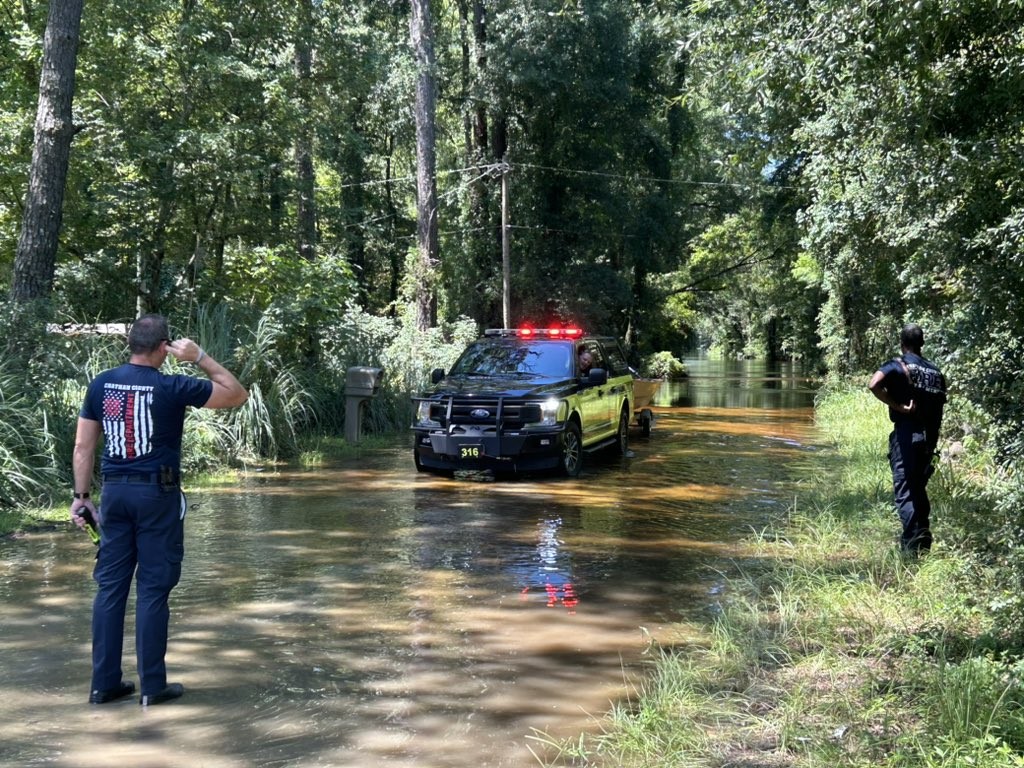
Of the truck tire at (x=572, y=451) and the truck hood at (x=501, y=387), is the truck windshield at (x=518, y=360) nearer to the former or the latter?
the truck hood at (x=501, y=387)

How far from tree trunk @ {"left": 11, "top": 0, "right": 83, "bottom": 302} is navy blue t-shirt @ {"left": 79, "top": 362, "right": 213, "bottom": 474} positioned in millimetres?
8969

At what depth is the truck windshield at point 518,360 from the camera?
13.3 meters

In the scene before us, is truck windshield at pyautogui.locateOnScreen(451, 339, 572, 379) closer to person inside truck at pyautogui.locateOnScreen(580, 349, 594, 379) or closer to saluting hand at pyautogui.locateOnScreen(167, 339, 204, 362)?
person inside truck at pyautogui.locateOnScreen(580, 349, 594, 379)

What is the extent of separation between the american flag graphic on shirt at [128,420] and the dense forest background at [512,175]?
4751 mm

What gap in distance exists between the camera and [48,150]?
13.0 meters

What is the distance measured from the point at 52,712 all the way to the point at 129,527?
0.99 m

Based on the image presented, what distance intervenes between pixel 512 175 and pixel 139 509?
3211cm

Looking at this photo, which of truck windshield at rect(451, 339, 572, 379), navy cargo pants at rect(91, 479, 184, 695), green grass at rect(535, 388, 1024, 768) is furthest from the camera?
truck windshield at rect(451, 339, 572, 379)

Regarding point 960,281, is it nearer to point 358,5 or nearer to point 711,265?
point 358,5

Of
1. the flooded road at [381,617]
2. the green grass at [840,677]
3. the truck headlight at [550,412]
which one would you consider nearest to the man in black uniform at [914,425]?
the green grass at [840,677]

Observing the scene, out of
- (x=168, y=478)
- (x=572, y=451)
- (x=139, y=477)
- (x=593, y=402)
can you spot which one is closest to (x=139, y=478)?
(x=139, y=477)

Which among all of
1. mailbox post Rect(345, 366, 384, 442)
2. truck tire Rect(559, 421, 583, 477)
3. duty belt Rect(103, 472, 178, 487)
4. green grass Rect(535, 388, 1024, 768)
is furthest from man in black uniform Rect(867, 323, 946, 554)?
mailbox post Rect(345, 366, 384, 442)

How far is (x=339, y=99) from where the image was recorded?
64.6 ft

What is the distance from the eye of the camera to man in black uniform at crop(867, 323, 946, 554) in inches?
284
